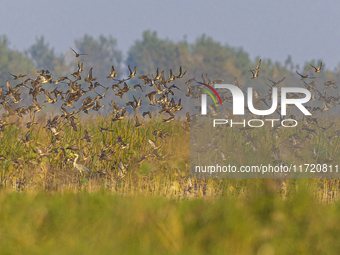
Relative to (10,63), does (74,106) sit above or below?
below

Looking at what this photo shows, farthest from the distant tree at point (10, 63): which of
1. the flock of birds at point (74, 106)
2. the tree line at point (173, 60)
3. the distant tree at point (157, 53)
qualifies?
the flock of birds at point (74, 106)

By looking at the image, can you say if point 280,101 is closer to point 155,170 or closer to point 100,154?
point 155,170

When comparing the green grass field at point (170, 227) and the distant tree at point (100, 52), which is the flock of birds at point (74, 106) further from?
the distant tree at point (100, 52)

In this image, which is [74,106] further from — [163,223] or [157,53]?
[157,53]

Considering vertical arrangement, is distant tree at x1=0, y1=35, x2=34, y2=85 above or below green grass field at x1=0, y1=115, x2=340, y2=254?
above

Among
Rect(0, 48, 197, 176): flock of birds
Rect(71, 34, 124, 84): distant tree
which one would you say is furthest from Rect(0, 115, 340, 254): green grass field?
Rect(71, 34, 124, 84): distant tree

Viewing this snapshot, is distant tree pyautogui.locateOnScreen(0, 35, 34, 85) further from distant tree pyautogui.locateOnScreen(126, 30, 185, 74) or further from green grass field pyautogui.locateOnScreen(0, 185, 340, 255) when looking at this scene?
green grass field pyautogui.locateOnScreen(0, 185, 340, 255)

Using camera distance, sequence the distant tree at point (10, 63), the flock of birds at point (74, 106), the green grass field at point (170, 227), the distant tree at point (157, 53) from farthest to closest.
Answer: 1. the distant tree at point (157, 53)
2. the distant tree at point (10, 63)
3. the flock of birds at point (74, 106)
4. the green grass field at point (170, 227)

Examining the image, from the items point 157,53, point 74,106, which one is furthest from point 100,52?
point 74,106

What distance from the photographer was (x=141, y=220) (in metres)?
4.20

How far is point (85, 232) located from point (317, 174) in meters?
4.82

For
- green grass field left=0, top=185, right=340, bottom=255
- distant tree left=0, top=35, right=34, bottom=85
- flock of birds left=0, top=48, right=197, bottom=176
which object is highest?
distant tree left=0, top=35, right=34, bottom=85

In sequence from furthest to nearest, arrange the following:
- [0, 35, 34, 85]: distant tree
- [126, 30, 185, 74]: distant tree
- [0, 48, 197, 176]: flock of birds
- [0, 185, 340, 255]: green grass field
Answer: [126, 30, 185, 74]: distant tree < [0, 35, 34, 85]: distant tree < [0, 48, 197, 176]: flock of birds < [0, 185, 340, 255]: green grass field

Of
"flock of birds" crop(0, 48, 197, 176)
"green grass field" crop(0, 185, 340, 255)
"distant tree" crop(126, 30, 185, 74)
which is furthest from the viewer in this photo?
"distant tree" crop(126, 30, 185, 74)
